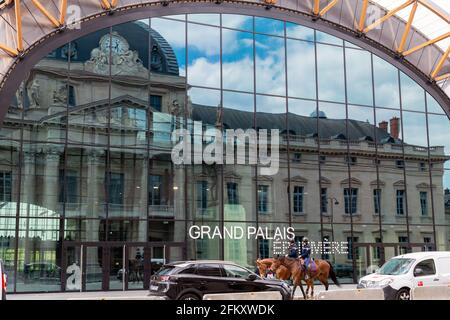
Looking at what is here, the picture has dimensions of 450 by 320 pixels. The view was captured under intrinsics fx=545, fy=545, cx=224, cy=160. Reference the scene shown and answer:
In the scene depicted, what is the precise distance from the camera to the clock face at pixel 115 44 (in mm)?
25344

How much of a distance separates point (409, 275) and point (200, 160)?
11.8 meters

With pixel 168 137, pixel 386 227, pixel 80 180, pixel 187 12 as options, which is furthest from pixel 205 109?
pixel 386 227

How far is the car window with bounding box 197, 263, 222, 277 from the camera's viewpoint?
1566 cm

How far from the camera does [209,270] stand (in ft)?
51.9

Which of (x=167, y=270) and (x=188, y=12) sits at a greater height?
(x=188, y=12)

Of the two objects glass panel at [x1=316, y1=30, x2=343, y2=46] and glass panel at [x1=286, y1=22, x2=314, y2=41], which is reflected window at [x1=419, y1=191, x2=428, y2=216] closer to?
glass panel at [x1=316, y1=30, x2=343, y2=46]

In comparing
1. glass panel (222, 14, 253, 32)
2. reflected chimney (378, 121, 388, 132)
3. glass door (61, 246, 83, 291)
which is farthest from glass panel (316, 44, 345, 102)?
glass door (61, 246, 83, 291)

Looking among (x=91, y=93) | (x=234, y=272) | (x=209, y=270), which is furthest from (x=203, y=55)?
(x=209, y=270)

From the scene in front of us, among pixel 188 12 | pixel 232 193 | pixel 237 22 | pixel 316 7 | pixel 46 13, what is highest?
pixel 316 7

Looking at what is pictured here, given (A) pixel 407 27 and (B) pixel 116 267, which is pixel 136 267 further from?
(A) pixel 407 27

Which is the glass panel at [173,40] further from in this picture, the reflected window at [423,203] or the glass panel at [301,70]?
the reflected window at [423,203]

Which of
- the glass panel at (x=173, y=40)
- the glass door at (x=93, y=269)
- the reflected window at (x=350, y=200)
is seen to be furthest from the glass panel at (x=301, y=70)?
the glass door at (x=93, y=269)

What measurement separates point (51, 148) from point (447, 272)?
1642 cm

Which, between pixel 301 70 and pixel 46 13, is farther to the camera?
pixel 301 70
